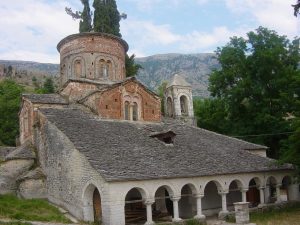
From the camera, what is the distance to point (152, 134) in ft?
74.8

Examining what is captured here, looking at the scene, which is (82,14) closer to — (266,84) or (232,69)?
(232,69)

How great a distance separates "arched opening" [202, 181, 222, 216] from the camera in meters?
23.5

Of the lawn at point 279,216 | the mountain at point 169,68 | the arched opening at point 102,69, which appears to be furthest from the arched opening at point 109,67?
the mountain at point 169,68

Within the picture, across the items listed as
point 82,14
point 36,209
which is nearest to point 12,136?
point 82,14

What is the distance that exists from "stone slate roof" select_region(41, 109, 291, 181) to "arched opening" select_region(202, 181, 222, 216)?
2357 millimetres

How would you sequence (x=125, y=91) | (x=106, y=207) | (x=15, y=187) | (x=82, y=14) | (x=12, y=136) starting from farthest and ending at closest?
(x=12, y=136) < (x=82, y=14) < (x=125, y=91) < (x=15, y=187) < (x=106, y=207)

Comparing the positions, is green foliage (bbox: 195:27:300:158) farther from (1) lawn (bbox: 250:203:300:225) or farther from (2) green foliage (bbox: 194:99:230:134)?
(1) lawn (bbox: 250:203:300:225)

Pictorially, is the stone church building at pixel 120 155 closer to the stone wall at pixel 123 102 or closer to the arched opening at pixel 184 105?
the stone wall at pixel 123 102

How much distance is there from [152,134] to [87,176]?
5.75 meters

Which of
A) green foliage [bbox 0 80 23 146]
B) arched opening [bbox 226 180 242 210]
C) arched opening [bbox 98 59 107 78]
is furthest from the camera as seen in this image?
green foliage [bbox 0 80 23 146]

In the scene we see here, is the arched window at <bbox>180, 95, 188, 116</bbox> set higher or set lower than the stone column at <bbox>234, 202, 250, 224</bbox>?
higher

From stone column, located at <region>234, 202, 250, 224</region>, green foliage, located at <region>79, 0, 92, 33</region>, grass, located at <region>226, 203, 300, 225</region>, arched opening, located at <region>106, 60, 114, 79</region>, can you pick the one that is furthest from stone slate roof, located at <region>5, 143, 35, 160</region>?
green foliage, located at <region>79, 0, 92, 33</region>

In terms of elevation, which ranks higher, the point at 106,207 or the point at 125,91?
the point at 125,91

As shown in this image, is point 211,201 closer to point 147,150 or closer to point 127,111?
point 147,150
